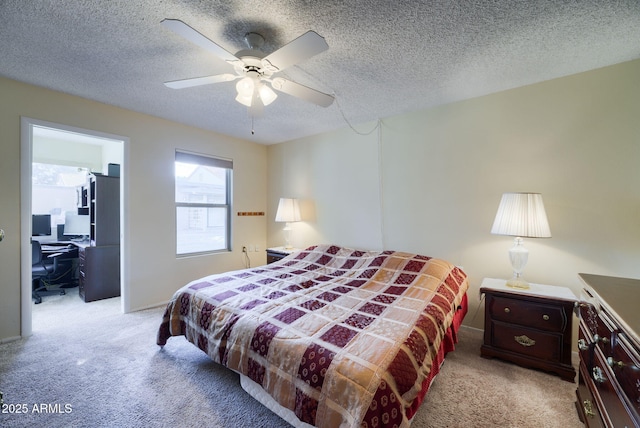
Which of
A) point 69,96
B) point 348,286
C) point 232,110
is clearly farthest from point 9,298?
point 348,286

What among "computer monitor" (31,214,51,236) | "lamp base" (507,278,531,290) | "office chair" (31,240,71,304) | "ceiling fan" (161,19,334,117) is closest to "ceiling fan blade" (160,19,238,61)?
"ceiling fan" (161,19,334,117)

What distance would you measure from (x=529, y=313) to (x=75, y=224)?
635 cm

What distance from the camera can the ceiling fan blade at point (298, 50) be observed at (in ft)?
4.26

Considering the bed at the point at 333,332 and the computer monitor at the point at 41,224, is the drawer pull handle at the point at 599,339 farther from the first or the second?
the computer monitor at the point at 41,224

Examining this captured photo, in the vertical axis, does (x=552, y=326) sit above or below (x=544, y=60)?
below

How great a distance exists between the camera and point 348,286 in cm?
228

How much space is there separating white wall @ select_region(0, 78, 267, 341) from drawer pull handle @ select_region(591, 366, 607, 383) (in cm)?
394

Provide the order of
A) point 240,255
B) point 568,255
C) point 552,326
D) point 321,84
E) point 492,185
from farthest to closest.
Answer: point 240,255
point 492,185
point 321,84
point 568,255
point 552,326

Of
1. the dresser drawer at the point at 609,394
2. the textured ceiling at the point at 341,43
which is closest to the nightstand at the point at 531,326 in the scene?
the dresser drawer at the point at 609,394

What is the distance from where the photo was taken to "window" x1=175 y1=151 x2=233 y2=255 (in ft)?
11.8

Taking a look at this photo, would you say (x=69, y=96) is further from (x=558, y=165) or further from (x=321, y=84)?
(x=558, y=165)

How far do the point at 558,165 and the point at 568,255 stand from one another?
30.8 inches

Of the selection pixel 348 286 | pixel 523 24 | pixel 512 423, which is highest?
pixel 523 24

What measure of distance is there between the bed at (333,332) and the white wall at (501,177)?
55 centimetres
